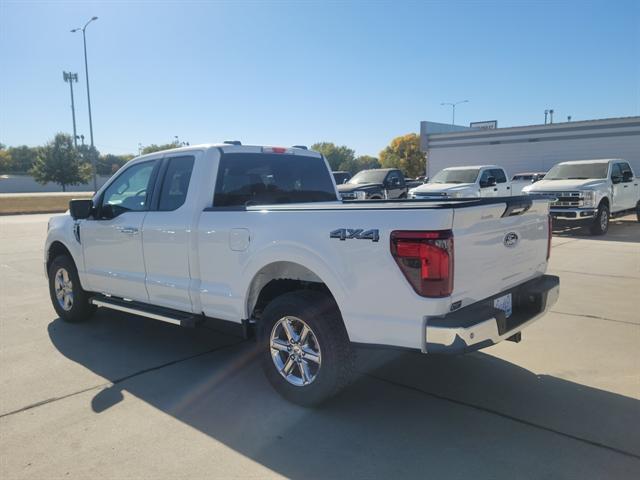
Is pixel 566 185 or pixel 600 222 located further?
pixel 566 185

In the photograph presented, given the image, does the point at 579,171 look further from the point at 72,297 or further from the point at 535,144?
the point at 535,144

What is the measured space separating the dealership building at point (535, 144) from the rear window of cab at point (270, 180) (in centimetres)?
2524

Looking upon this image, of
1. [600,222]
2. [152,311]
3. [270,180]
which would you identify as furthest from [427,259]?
[600,222]

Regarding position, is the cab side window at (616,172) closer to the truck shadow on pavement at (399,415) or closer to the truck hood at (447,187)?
the truck hood at (447,187)

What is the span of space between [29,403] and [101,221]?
199 cm

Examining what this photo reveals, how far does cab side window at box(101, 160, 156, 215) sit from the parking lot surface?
140 centimetres

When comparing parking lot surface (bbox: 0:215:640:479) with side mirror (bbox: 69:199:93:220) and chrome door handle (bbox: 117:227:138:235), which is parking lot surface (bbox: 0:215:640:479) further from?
side mirror (bbox: 69:199:93:220)

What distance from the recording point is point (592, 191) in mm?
13133

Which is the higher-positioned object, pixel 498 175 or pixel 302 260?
pixel 498 175

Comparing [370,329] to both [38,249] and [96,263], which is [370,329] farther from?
[38,249]

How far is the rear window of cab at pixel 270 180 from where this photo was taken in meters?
4.47

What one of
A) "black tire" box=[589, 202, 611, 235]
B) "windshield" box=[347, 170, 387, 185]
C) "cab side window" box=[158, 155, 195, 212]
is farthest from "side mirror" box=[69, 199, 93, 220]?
"windshield" box=[347, 170, 387, 185]

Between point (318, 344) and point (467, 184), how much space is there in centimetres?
1313

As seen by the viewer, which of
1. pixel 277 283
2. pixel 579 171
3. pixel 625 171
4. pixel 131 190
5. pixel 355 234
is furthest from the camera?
pixel 625 171
